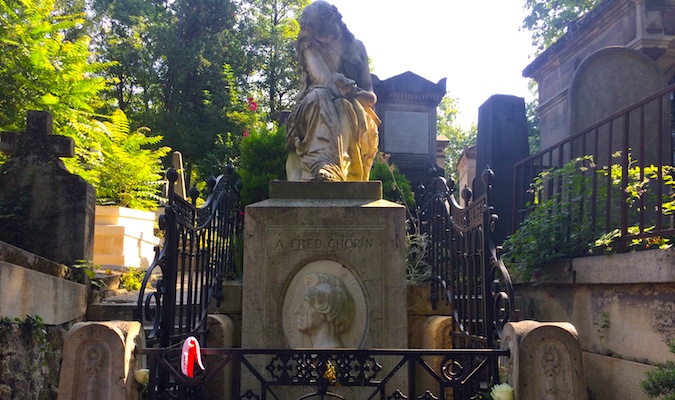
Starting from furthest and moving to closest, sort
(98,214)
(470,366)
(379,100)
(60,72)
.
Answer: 1. (379,100)
2. (60,72)
3. (98,214)
4. (470,366)

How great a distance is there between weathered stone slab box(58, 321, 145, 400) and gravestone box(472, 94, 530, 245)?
277 inches

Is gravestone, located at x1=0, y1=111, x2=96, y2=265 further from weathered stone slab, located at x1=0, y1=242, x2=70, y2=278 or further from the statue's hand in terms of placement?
the statue's hand

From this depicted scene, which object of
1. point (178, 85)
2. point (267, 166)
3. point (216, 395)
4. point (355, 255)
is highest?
point (178, 85)

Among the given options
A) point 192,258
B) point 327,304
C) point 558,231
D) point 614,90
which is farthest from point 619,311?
point 614,90

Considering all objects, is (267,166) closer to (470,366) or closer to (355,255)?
(355,255)

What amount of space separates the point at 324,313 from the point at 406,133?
10.0 metres

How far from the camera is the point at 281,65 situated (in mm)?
26891

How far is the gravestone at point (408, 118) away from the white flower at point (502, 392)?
35.2 ft

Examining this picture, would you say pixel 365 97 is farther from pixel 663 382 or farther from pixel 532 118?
pixel 532 118

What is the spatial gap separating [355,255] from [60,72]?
7357 millimetres

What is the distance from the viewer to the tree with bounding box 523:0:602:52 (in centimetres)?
→ 2055

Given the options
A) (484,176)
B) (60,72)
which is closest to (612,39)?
(484,176)

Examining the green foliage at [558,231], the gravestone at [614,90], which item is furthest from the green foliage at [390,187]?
the green foliage at [558,231]

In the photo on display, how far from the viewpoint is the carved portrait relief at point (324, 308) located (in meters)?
4.35
